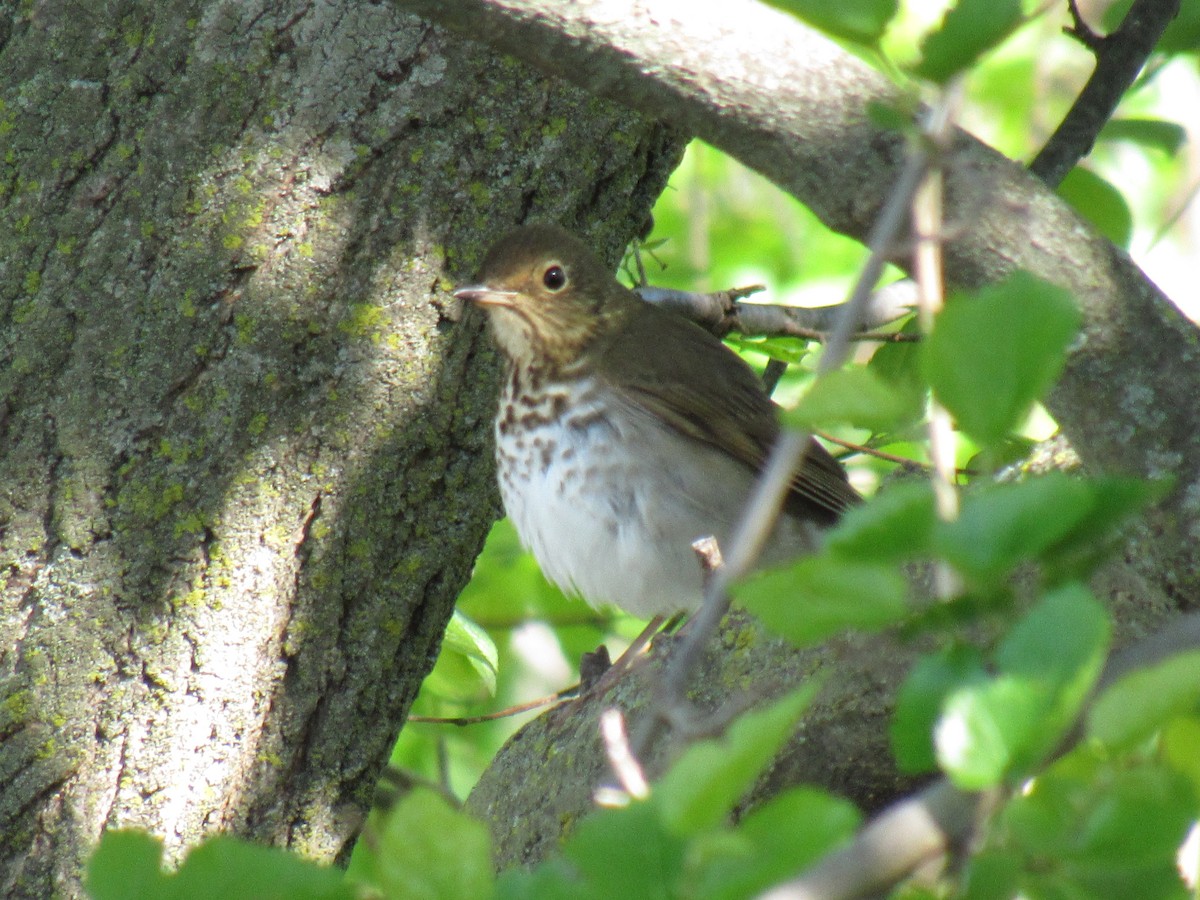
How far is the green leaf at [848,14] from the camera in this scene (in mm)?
1009

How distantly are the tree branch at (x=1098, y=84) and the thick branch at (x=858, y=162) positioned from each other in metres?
0.93

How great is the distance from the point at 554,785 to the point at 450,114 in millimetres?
1305

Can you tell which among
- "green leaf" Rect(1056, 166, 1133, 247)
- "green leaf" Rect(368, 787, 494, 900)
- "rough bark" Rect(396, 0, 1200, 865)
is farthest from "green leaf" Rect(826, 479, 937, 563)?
"green leaf" Rect(1056, 166, 1133, 247)

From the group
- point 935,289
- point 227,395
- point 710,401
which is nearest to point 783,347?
point 710,401

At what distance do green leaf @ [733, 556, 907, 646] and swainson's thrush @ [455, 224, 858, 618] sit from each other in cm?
220

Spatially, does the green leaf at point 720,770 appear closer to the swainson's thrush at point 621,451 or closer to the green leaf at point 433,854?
the green leaf at point 433,854

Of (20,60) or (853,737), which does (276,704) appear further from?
(20,60)

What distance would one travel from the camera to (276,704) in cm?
253

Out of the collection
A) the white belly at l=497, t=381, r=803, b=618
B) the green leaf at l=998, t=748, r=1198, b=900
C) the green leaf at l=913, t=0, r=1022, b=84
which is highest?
the green leaf at l=913, t=0, r=1022, b=84

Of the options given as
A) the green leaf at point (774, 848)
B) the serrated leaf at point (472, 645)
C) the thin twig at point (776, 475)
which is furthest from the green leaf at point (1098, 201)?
the green leaf at point (774, 848)

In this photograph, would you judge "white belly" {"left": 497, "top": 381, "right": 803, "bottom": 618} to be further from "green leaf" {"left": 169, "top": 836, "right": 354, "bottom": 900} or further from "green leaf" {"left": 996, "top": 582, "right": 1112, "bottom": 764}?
"green leaf" {"left": 996, "top": 582, "right": 1112, "bottom": 764}

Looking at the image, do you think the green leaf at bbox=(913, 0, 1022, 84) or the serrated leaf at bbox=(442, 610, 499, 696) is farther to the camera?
the serrated leaf at bbox=(442, 610, 499, 696)

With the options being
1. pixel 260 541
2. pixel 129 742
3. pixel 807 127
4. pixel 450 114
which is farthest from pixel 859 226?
pixel 129 742

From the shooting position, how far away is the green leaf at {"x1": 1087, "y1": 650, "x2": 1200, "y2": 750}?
810 millimetres
